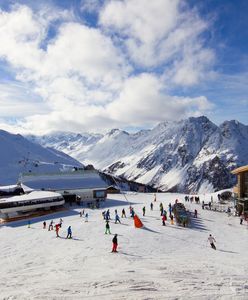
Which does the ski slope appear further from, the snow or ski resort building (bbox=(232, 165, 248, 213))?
ski resort building (bbox=(232, 165, 248, 213))

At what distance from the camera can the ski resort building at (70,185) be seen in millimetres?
64375

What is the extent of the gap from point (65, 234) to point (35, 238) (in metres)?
3.05

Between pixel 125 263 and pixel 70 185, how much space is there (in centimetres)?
4423

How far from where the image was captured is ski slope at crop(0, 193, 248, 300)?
1745 cm

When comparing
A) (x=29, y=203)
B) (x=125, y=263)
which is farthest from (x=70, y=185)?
(x=125, y=263)

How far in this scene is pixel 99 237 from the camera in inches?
1312

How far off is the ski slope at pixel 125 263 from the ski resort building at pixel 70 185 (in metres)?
20.9

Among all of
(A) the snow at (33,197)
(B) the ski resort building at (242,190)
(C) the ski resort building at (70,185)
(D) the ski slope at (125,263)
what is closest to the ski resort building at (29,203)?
(A) the snow at (33,197)

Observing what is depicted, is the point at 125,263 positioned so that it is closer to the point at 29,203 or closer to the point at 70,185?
the point at 29,203

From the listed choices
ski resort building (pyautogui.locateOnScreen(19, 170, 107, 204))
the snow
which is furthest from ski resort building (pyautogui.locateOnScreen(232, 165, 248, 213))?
the snow

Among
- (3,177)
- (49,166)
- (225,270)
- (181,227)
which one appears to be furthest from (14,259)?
(49,166)

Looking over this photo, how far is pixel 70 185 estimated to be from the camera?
66.5 metres

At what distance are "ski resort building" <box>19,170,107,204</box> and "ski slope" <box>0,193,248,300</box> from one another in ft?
68.7

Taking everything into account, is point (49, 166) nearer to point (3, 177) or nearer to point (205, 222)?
point (3, 177)
